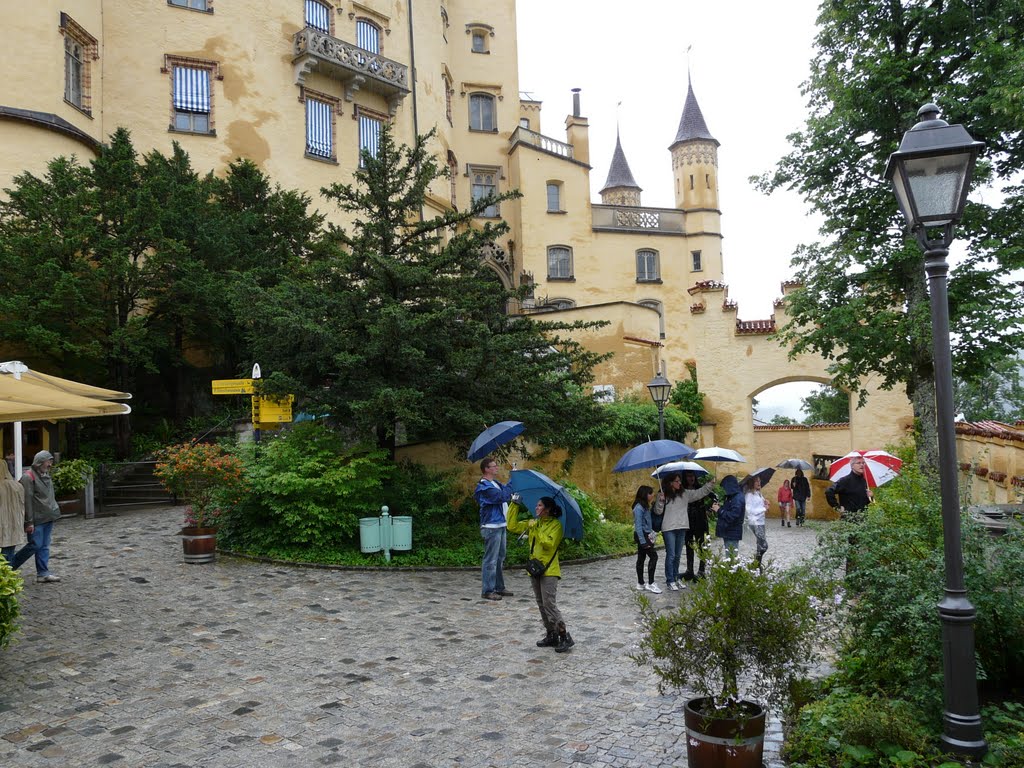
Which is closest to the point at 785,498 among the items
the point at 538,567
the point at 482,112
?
the point at 538,567

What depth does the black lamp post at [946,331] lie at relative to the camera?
461 centimetres

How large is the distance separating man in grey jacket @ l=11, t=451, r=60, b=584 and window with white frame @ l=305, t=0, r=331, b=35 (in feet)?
74.3

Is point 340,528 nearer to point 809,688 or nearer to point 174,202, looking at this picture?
point 809,688

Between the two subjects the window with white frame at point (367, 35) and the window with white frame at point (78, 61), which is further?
the window with white frame at point (367, 35)

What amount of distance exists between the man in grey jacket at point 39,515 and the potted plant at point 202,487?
6.02ft

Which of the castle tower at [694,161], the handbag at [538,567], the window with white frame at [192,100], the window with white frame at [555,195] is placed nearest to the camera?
the handbag at [538,567]

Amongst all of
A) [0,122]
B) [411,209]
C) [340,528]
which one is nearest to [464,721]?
[340,528]

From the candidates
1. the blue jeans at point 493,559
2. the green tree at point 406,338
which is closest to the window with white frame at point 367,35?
the green tree at point 406,338

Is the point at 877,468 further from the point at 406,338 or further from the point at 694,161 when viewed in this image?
the point at 694,161

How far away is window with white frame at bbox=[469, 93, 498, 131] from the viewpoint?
38219mm

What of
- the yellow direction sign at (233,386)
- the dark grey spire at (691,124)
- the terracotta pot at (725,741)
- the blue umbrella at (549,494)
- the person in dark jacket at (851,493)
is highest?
the dark grey spire at (691,124)

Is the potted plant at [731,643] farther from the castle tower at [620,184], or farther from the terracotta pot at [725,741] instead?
the castle tower at [620,184]

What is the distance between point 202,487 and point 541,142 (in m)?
30.8

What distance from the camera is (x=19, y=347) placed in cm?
2022
